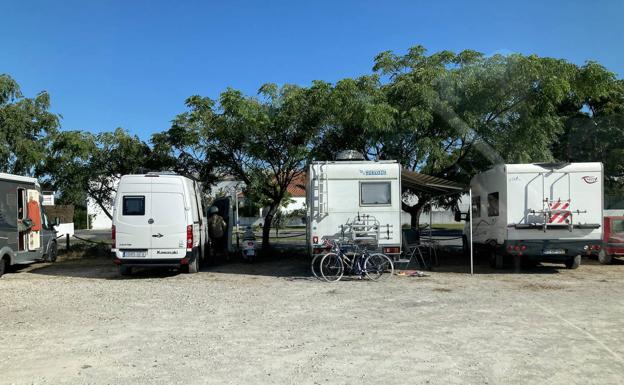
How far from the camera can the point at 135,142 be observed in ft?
63.2

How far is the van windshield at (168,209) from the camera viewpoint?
13250 millimetres

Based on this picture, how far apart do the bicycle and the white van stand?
3.44 metres

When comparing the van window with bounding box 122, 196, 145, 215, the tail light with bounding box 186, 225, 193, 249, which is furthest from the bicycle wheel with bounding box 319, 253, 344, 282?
the van window with bounding box 122, 196, 145, 215

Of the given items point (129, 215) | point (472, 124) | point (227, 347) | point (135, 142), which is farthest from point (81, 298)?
point (472, 124)

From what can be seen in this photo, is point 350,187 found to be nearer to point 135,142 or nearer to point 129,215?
point 129,215

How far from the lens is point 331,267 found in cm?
1246

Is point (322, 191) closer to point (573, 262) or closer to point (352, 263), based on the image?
point (352, 263)

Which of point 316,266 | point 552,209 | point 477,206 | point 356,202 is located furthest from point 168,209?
point 552,209

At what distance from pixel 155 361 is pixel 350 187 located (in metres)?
7.65

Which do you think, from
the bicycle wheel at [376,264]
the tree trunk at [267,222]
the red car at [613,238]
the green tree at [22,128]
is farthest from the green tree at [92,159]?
the red car at [613,238]

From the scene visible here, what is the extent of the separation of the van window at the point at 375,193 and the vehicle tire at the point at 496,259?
3690 millimetres

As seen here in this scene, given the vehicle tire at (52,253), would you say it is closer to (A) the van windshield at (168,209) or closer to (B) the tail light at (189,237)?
(A) the van windshield at (168,209)

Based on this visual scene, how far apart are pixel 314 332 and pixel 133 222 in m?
7.41

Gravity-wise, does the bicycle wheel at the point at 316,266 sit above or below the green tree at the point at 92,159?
below
